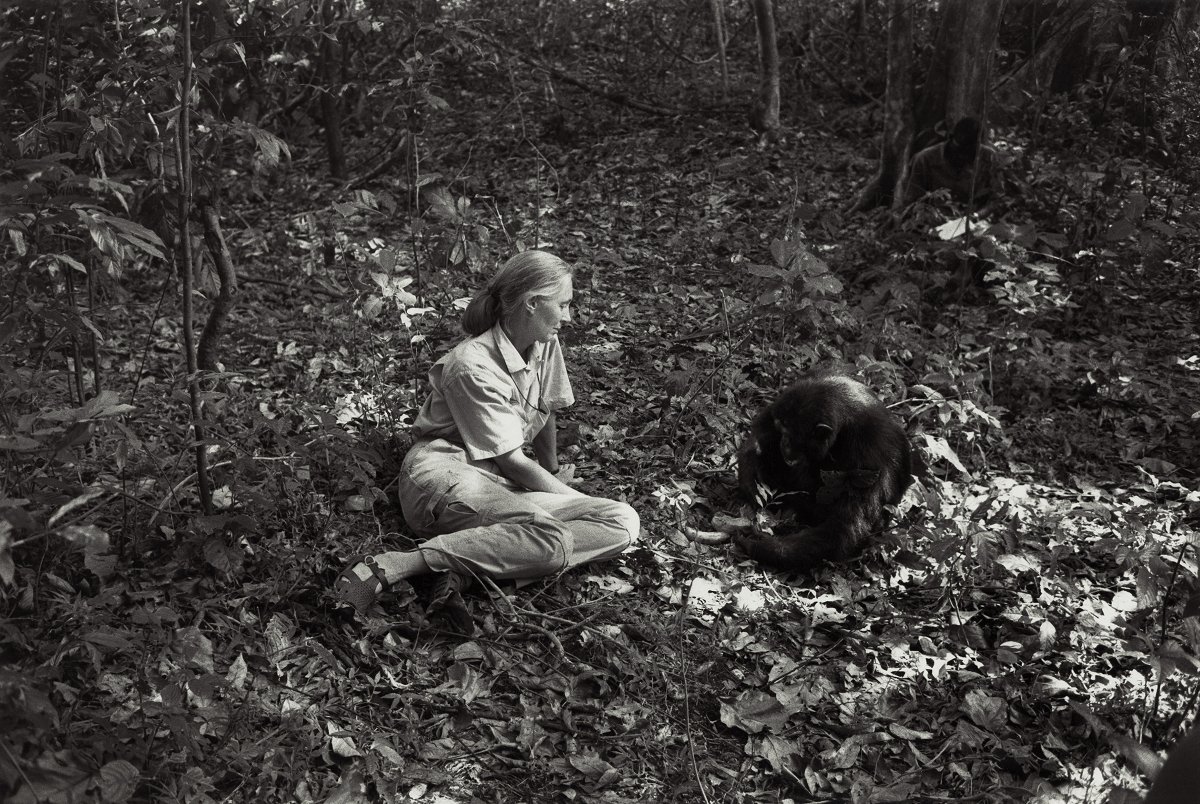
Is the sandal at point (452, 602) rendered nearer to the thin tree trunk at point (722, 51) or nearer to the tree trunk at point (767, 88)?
the tree trunk at point (767, 88)

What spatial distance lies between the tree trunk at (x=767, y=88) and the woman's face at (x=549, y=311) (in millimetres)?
6039

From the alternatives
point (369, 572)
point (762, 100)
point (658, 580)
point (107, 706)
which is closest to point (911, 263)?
point (762, 100)

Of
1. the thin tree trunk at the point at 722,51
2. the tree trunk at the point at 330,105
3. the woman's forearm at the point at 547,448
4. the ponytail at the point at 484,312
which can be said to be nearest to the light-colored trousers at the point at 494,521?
the woman's forearm at the point at 547,448

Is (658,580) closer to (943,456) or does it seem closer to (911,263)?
(943,456)

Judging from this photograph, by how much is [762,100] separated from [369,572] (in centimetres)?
747

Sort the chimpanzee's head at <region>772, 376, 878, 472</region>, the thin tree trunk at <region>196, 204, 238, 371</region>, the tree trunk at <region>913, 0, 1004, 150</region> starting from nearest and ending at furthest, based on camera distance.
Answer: the thin tree trunk at <region>196, 204, 238, 371</region>
the chimpanzee's head at <region>772, 376, 878, 472</region>
the tree trunk at <region>913, 0, 1004, 150</region>

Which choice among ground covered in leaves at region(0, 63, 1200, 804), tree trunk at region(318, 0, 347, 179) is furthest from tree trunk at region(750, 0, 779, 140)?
tree trunk at region(318, 0, 347, 179)

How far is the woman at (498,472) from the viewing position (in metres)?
3.98

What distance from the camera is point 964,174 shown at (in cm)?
755

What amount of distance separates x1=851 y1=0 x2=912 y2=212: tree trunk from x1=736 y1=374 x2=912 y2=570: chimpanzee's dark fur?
3.75 m

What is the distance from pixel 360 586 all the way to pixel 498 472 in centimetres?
95

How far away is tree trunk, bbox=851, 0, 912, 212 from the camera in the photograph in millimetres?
7922

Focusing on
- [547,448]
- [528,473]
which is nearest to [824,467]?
[547,448]

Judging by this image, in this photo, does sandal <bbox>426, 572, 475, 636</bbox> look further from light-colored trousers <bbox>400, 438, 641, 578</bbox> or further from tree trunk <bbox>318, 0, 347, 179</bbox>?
tree trunk <bbox>318, 0, 347, 179</bbox>
